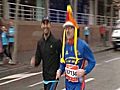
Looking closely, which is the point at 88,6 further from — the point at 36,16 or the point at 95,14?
the point at 36,16

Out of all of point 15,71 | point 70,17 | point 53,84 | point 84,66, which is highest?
point 70,17

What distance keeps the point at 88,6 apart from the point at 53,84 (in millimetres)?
29139

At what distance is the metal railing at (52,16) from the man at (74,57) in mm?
16317

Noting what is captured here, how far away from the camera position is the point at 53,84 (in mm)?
6098

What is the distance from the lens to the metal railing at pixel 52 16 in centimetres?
2297

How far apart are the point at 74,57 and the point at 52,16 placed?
22125 millimetres

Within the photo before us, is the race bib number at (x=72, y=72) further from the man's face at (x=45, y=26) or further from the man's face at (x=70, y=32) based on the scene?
the man's face at (x=45, y=26)

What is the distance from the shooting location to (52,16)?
2739 cm

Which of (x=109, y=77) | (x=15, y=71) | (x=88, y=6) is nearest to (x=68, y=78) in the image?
(x=109, y=77)

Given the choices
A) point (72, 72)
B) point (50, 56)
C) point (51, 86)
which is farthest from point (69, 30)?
point (51, 86)

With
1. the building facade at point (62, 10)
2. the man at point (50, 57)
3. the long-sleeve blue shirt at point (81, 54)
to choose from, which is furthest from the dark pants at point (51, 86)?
the building facade at point (62, 10)

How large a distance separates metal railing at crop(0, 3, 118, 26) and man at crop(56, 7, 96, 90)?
16.3m

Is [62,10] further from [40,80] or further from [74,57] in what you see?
[74,57]


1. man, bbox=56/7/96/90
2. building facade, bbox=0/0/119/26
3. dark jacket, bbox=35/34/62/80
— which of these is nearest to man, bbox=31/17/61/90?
dark jacket, bbox=35/34/62/80
